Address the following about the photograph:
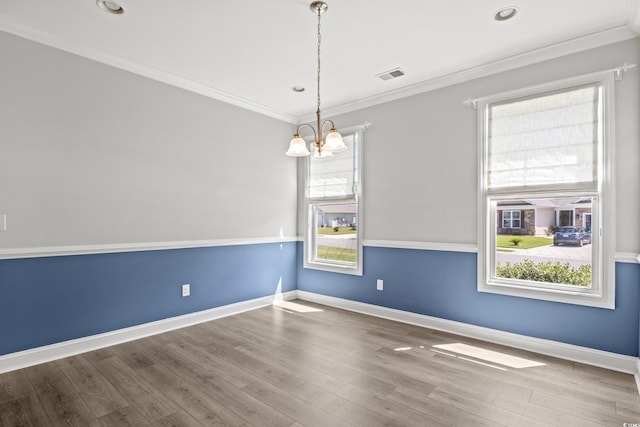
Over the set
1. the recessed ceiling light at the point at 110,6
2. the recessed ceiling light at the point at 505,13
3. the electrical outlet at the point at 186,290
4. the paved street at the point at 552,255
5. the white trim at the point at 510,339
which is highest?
the recessed ceiling light at the point at 505,13

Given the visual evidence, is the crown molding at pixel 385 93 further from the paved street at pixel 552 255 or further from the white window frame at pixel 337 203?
the paved street at pixel 552 255

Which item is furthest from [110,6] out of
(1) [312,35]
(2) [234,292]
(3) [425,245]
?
(3) [425,245]

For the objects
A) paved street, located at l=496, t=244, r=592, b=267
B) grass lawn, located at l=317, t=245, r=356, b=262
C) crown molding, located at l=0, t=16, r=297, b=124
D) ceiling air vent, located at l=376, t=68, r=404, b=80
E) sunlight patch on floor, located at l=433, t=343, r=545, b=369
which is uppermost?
ceiling air vent, located at l=376, t=68, r=404, b=80

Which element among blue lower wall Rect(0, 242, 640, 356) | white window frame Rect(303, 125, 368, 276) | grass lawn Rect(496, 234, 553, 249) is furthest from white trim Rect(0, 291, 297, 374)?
grass lawn Rect(496, 234, 553, 249)

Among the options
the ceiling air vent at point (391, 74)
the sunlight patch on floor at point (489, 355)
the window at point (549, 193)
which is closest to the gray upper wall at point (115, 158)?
the ceiling air vent at point (391, 74)

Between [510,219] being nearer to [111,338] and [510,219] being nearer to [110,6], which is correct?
[110,6]

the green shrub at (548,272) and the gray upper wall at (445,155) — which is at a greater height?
the gray upper wall at (445,155)

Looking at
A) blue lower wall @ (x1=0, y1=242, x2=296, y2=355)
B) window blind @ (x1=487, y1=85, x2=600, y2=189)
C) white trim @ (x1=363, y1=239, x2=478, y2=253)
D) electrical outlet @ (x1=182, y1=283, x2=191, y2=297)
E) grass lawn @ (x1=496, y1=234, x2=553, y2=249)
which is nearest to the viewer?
blue lower wall @ (x1=0, y1=242, x2=296, y2=355)

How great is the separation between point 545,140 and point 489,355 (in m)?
2.09

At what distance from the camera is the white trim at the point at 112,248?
2.85 metres

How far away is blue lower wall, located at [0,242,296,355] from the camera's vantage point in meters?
2.85

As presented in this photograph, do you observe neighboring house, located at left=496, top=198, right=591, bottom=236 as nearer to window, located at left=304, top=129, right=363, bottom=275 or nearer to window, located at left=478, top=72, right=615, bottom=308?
window, located at left=478, top=72, right=615, bottom=308

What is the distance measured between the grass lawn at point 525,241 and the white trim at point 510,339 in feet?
2.87

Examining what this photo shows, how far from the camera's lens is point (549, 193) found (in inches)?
124
